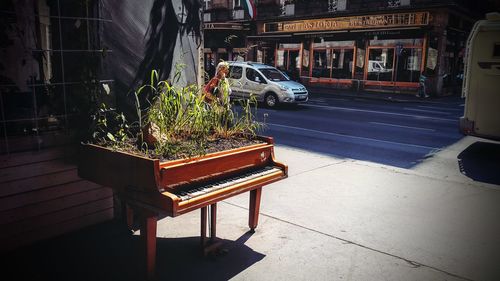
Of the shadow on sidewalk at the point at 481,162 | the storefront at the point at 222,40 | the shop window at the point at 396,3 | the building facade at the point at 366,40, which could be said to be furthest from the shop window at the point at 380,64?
the shadow on sidewalk at the point at 481,162

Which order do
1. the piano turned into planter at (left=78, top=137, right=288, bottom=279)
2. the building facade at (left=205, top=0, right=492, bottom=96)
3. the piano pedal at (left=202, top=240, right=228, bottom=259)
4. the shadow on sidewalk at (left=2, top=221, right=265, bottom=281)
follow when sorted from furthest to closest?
1. the building facade at (left=205, top=0, right=492, bottom=96)
2. the piano pedal at (left=202, top=240, right=228, bottom=259)
3. the shadow on sidewalk at (left=2, top=221, right=265, bottom=281)
4. the piano turned into planter at (left=78, top=137, right=288, bottom=279)

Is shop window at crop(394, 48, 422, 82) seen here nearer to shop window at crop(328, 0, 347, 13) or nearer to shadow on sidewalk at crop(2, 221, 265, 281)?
shop window at crop(328, 0, 347, 13)

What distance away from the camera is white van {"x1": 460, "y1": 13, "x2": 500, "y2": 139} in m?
8.02

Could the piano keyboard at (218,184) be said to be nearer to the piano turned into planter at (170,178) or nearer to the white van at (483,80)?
the piano turned into planter at (170,178)

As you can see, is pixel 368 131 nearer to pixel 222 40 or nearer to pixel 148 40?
pixel 148 40

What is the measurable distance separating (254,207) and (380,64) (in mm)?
22510

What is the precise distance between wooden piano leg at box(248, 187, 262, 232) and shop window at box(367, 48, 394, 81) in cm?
2191

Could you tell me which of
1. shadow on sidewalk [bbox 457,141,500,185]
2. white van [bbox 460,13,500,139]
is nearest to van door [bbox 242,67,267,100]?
shadow on sidewalk [bbox 457,141,500,185]

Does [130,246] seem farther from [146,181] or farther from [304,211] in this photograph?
[304,211]

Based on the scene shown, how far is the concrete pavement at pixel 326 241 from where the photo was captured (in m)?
3.42

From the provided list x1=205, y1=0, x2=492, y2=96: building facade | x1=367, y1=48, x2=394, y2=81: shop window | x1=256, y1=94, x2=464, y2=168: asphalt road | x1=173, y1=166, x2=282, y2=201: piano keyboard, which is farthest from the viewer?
x1=367, y1=48, x2=394, y2=81: shop window

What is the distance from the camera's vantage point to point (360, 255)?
12.3 feet

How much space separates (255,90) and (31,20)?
13.3 meters

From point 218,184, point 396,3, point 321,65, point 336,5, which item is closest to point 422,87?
point 396,3
